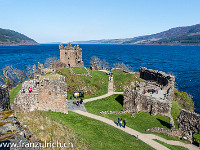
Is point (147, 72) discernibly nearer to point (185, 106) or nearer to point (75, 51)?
point (185, 106)

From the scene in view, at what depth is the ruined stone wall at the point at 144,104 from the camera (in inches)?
1308

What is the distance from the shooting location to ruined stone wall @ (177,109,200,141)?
85.9 ft

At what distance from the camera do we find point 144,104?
34.6 m

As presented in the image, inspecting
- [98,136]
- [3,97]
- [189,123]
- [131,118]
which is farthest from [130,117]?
[3,97]

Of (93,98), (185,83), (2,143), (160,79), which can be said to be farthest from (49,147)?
(185,83)

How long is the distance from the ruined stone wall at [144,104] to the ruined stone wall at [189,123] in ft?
17.0

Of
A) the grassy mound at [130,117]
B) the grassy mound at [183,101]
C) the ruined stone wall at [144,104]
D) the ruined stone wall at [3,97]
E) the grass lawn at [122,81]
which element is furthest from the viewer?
the grassy mound at [183,101]

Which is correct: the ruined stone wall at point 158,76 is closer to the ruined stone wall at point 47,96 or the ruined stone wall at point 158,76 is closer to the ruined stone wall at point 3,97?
the ruined stone wall at point 47,96

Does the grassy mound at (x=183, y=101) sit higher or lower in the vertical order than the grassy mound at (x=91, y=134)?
lower

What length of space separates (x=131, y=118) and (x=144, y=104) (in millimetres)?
5342

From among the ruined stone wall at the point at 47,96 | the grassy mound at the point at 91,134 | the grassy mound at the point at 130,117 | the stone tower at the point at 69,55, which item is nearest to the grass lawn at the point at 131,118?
the grassy mound at the point at 130,117

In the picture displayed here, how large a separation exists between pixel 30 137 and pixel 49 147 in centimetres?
246

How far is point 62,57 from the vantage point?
61.0 meters

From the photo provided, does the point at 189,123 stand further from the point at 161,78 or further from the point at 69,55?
the point at 69,55
